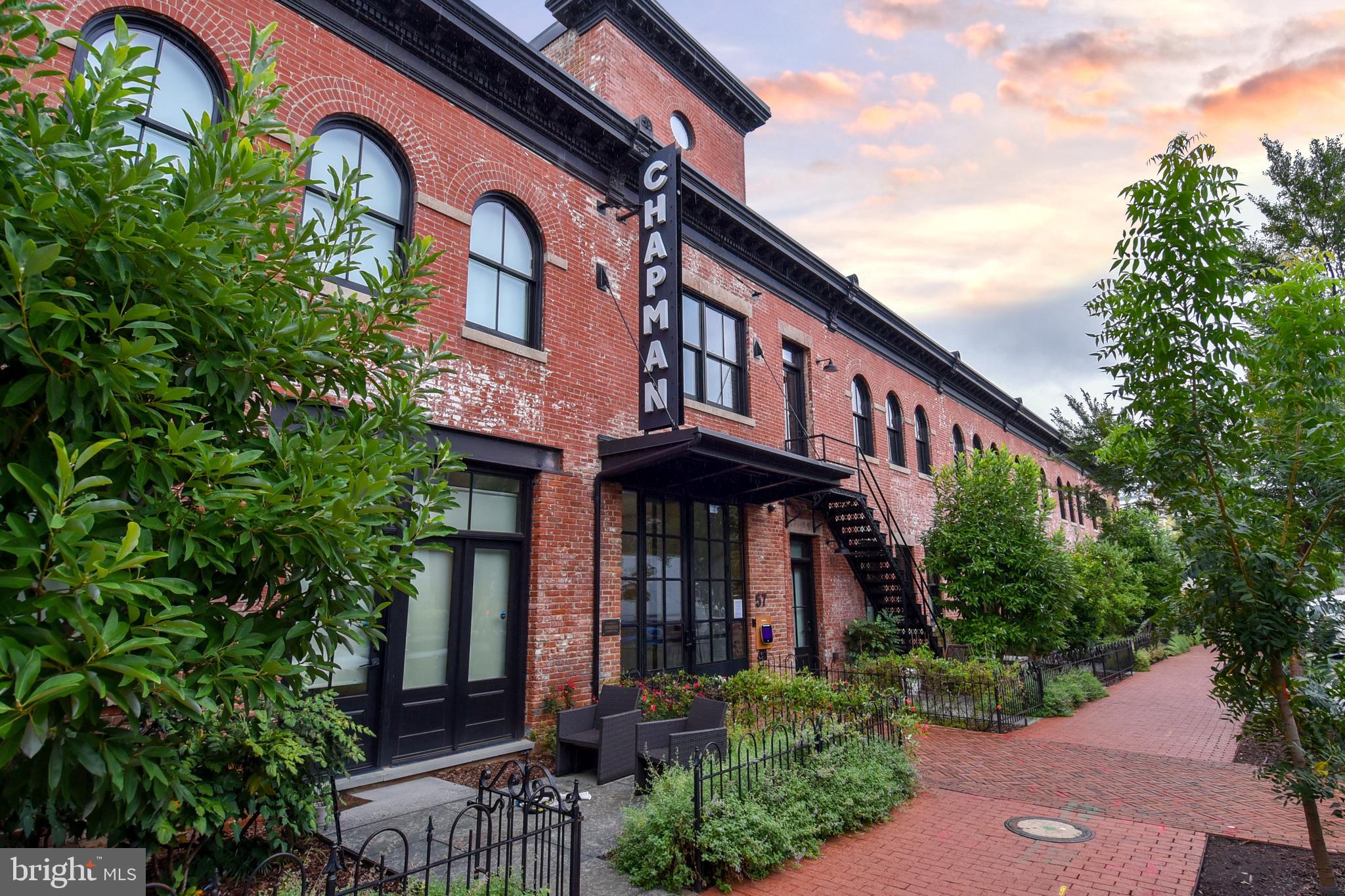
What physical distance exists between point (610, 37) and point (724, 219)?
4.34m

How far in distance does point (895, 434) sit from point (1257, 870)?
47.7ft

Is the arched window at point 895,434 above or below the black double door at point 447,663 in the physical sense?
above

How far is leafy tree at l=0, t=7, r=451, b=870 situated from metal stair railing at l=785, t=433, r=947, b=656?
39.1 feet

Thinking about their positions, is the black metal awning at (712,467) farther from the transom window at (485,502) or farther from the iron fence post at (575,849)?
the iron fence post at (575,849)

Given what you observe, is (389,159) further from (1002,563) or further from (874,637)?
(1002,563)

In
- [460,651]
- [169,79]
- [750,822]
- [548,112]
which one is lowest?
[750,822]

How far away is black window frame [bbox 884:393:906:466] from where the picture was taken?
1914cm

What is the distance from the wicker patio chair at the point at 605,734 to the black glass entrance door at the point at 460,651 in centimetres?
90

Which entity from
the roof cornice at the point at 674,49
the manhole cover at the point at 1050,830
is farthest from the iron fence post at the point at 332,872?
the roof cornice at the point at 674,49

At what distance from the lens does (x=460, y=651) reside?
8.11 m

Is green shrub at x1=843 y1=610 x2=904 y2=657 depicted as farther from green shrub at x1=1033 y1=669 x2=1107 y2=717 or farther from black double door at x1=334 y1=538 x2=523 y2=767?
black double door at x1=334 y1=538 x2=523 y2=767

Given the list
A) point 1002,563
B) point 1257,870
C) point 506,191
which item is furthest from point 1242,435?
point 1002,563

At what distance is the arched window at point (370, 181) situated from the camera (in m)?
7.69

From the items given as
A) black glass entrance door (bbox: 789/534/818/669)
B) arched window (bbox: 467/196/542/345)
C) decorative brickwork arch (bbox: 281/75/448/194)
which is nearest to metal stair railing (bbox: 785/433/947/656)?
black glass entrance door (bbox: 789/534/818/669)
